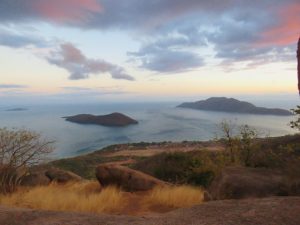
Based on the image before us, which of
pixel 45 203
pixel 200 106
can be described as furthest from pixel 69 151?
pixel 200 106

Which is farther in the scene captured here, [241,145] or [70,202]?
[241,145]

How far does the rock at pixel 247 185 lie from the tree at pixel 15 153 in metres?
7.27

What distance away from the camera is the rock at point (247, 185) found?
8.09 metres

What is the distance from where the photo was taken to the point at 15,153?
12922 mm

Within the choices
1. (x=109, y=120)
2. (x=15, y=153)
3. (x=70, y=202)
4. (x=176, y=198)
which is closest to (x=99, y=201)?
(x=70, y=202)

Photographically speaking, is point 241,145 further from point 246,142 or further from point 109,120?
point 109,120

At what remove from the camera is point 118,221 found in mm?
5500

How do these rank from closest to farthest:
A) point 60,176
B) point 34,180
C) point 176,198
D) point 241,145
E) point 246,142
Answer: point 176,198
point 246,142
point 241,145
point 34,180
point 60,176

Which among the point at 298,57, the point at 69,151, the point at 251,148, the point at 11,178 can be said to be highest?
the point at 298,57

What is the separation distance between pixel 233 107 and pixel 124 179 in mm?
A: 137863

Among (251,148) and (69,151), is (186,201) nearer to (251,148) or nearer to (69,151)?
(251,148)

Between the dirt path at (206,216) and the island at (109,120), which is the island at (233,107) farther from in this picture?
the dirt path at (206,216)

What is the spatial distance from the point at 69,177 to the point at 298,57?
14.8 meters

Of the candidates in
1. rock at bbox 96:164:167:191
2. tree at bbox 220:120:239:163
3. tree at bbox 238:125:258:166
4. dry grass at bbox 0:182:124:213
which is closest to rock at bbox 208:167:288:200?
dry grass at bbox 0:182:124:213
